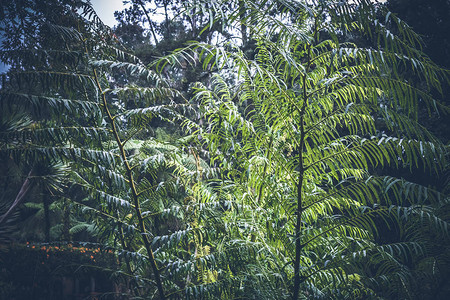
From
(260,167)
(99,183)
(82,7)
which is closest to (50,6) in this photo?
(82,7)

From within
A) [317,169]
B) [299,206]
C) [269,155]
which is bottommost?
[299,206]

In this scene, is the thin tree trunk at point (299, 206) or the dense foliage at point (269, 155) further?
the thin tree trunk at point (299, 206)

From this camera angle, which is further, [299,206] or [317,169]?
[317,169]

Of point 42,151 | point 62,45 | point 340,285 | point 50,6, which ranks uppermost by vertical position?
point 50,6

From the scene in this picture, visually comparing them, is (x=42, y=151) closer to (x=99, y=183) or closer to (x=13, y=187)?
(x=99, y=183)

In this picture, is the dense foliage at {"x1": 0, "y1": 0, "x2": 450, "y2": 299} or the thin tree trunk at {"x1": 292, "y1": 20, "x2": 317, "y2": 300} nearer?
the dense foliage at {"x1": 0, "y1": 0, "x2": 450, "y2": 299}

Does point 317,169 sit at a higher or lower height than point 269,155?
lower

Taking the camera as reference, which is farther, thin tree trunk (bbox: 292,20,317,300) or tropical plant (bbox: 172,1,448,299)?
thin tree trunk (bbox: 292,20,317,300)

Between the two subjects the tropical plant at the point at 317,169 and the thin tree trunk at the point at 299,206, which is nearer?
the tropical plant at the point at 317,169

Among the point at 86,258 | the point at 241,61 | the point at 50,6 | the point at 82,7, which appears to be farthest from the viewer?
the point at 86,258

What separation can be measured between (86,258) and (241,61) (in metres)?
4.66

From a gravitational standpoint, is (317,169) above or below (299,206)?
above

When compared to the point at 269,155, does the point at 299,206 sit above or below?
below

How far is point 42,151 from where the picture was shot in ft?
6.05
